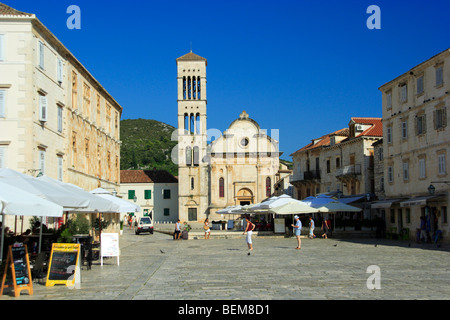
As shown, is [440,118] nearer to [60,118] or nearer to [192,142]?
[60,118]

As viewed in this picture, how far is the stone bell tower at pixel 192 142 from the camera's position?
2822 inches

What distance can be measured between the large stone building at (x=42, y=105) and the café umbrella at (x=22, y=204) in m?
14.0

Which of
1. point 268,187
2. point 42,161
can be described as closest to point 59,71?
point 42,161

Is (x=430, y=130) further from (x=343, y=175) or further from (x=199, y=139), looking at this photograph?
(x=199, y=139)

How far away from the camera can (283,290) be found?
440 inches

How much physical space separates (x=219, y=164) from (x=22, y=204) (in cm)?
6174

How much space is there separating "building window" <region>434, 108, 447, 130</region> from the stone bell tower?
44.9 m

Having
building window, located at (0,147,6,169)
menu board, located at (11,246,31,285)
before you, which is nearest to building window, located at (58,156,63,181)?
building window, located at (0,147,6,169)

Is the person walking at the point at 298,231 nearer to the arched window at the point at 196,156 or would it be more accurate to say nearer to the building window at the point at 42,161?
the building window at the point at 42,161

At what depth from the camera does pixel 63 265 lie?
1267 cm

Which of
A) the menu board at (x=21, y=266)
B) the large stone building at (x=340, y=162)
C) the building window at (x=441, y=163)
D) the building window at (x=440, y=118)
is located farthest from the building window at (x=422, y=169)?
the menu board at (x=21, y=266)

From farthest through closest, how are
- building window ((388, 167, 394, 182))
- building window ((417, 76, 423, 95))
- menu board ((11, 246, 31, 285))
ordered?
building window ((388, 167, 394, 182)) < building window ((417, 76, 423, 95)) < menu board ((11, 246, 31, 285))

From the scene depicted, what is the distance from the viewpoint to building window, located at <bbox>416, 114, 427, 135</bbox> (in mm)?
31031

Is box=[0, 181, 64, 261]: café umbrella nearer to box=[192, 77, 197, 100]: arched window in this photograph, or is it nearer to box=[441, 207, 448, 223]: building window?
box=[441, 207, 448, 223]: building window
